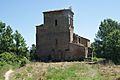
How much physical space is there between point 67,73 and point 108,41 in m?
20.7

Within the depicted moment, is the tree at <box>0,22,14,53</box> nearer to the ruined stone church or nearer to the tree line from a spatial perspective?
the tree line

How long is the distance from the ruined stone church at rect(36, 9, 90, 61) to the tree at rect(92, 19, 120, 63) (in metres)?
3.62

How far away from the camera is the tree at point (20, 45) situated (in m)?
59.3

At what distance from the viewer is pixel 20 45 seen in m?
60.1

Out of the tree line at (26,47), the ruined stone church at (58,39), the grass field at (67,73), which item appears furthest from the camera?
the ruined stone church at (58,39)

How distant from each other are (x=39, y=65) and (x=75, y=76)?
862cm

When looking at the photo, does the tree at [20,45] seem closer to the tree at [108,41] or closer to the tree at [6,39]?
the tree at [6,39]

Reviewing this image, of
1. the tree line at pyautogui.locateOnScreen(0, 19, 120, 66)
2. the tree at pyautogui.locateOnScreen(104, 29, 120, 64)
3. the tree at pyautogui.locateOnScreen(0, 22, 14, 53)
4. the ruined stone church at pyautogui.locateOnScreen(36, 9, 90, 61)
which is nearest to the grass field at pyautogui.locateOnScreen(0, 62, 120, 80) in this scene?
the tree line at pyautogui.locateOnScreen(0, 19, 120, 66)

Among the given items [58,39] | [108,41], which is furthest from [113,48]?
[58,39]

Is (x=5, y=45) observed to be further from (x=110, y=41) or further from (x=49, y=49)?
(x=110, y=41)

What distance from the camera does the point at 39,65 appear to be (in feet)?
125

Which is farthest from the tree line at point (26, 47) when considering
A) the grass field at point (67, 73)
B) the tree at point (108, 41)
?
the grass field at point (67, 73)

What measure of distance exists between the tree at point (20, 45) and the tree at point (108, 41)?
1382 cm

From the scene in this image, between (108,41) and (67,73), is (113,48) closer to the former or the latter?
(108,41)
